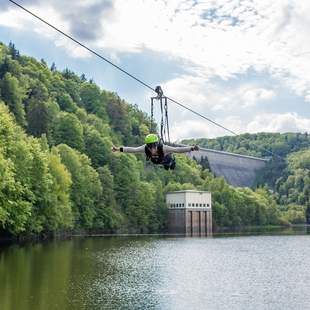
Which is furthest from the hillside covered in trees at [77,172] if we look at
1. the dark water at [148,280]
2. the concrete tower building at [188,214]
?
the dark water at [148,280]

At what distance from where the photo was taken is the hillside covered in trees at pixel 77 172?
72.9m

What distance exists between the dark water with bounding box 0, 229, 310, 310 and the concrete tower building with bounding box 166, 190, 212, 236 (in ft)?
238

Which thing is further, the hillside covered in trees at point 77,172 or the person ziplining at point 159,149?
the hillside covered in trees at point 77,172

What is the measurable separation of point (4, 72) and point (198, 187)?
63.7 meters

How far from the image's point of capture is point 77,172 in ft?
338

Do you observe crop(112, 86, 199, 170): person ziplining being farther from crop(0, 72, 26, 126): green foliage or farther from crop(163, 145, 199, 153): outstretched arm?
crop(0, 72, 26, 126): green foliage

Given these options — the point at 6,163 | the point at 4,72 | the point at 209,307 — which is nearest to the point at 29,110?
the point at 4,72

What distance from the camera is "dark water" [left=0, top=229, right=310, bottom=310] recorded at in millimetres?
33812

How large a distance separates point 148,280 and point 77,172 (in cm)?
6159

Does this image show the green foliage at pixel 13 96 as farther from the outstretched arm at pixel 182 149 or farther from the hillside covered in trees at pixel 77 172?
the outstretched arm at pixel 182 149

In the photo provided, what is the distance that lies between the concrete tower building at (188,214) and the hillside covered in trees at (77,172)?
329cm

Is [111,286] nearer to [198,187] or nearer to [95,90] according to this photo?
[198,187]

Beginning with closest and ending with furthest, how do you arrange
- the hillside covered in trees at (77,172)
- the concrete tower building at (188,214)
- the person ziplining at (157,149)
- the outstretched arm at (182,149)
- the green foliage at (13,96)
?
the person ziplining at (157,149) → the outstretched arm at (182,149) → the hillside covered in trees at (77,172) → the green foliage at (13,96) → the concrete tower building at (188,214)

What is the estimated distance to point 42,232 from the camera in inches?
3346
